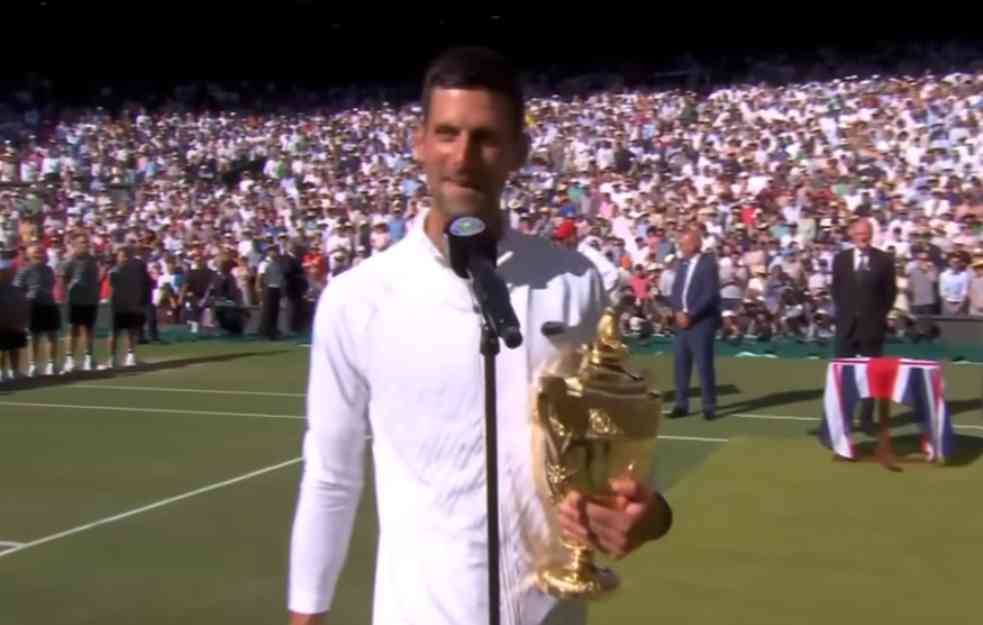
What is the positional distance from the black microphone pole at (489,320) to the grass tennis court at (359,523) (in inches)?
99.1

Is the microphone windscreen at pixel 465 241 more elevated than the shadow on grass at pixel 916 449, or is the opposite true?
the microphone windscreen at pixel 465 241

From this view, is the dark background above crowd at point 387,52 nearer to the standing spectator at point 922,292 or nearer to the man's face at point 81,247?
the standing spectator at point 922,292

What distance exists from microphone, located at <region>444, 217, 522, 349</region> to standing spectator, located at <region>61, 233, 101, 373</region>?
1580 centimetres

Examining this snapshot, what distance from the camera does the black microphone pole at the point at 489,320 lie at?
2.07m

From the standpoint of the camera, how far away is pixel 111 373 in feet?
56.8

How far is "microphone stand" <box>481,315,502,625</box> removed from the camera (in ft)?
6.79

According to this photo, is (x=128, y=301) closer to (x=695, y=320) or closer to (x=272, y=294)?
(x=272, y=294)

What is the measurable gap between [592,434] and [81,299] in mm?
15998

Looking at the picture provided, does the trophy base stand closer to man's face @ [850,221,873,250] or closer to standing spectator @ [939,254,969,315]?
man's face @ [850,221,873,250]

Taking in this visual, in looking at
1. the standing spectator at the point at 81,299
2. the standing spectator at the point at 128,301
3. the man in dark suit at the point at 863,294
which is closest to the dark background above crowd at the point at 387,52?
the standing spectator at the point at 128,301

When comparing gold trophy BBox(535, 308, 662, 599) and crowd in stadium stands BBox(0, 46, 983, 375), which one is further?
crowd in stadium stands BBox(0, 46, 983, 375)

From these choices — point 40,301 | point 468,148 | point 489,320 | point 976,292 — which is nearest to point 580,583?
point 489,320

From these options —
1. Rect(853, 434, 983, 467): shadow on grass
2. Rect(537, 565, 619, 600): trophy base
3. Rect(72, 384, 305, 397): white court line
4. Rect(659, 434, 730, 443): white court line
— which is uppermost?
Rect(537, 565, 619, 600): trophy base

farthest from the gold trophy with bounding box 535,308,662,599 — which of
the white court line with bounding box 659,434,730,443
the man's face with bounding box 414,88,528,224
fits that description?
the white court line with bounding box 659,434,730,443
